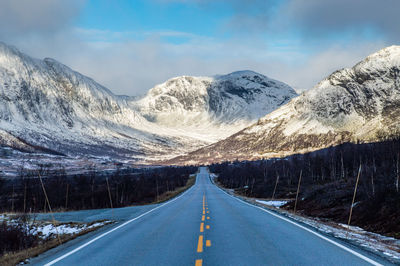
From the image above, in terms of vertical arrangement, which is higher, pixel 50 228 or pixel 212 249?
pixel 212 249

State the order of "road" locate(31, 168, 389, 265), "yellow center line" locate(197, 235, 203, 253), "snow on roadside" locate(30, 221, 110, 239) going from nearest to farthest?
"road" locate(31, 168, 389, 265), "yellow center line" locate(197, 235, 203, 253), "snow on roadside" locate(30, 221, 110, 239)

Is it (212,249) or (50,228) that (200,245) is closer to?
(212,249)

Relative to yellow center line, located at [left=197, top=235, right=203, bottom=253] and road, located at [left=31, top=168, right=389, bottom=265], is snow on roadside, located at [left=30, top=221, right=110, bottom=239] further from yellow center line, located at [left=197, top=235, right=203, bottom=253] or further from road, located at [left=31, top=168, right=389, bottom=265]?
yellow center line, located at [left=197, top=235, right=203, bottom=253]

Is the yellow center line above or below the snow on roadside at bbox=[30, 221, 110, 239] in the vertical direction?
above

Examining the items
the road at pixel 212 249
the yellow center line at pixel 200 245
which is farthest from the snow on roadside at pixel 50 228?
the yellow center line at pixel 200 245

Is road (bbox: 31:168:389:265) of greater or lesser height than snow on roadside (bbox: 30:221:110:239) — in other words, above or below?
above

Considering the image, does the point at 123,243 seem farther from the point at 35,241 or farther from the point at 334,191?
the point at 334,191

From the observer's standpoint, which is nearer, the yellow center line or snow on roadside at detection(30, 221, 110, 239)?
the yellow center line

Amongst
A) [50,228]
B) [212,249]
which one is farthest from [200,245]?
[50,228]

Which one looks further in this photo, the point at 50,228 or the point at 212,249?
the point at 50,228

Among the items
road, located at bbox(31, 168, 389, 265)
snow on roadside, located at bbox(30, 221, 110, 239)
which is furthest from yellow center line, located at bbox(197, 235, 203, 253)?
snow on roadside, located at bbox(30, 221, 110, 239)

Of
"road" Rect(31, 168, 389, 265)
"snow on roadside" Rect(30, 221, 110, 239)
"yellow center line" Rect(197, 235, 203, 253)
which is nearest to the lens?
"road" Rect(31, 168, 389, 265)

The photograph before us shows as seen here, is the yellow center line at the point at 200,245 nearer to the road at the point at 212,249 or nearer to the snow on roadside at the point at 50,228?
the road at the point at 212,249

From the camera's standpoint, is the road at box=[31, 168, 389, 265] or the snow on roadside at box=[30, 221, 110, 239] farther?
the snow on roadside at box=[30, 221, 110, 239]
